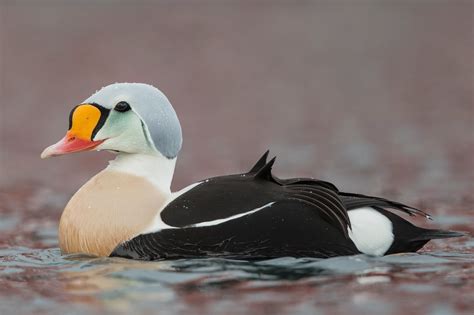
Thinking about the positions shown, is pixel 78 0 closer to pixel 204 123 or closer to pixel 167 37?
pixel 167 37

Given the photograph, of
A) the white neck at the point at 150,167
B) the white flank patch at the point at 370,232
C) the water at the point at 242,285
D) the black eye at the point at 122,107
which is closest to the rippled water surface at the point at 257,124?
the water at the point at 242,285

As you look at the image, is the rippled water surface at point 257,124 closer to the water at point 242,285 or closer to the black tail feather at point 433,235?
the water at point 242,285

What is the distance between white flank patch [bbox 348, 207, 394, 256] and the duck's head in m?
1.11

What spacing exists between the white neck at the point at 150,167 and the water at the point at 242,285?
581 mm

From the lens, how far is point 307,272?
248 inches

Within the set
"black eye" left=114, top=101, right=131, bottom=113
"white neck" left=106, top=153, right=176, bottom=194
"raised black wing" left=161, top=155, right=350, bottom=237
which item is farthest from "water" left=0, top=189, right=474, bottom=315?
"black eye" left=114, top=101, right=131, bottom=113

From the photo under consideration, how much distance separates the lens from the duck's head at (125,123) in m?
7.01

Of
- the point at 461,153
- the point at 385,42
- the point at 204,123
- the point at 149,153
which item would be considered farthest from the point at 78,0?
the point at 149,153

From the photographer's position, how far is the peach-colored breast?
670 centimetres

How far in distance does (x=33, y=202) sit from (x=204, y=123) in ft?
17.8

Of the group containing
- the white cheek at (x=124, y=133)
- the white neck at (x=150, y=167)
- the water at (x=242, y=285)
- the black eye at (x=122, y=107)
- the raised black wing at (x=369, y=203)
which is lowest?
the water at (x=242, y=285)

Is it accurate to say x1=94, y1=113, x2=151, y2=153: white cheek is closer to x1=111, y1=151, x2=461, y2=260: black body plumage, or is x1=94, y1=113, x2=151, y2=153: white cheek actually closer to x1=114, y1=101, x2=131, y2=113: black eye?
x1=114, y1=101, x2=131, y2=113: black eye

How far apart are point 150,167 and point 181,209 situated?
0.56m

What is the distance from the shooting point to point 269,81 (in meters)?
19.3
